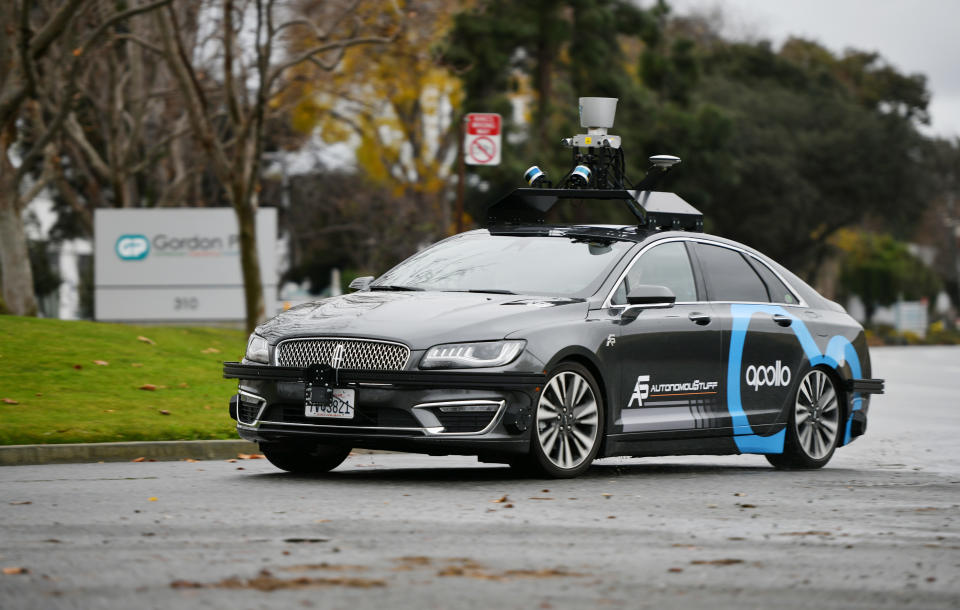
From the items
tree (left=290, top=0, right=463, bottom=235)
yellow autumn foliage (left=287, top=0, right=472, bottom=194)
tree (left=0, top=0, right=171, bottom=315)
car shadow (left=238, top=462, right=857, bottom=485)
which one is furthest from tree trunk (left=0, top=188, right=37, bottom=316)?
car shadow (left=238, top=462, right=857, bottom=485)

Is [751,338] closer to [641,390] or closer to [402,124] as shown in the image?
[641,390]

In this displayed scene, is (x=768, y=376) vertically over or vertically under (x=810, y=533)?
over

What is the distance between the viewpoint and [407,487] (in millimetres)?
9430

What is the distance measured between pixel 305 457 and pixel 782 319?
3671 mm

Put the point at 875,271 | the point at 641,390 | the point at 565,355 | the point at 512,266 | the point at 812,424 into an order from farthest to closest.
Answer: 1. the point at 875,271
2. the point at 812,424
3. the point at 512,266
4. the point at 641,390
5. the point at 565,355

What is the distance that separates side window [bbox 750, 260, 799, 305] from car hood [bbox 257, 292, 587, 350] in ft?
7.59

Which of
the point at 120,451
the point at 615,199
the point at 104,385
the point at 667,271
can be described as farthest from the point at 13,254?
the point at 667,271

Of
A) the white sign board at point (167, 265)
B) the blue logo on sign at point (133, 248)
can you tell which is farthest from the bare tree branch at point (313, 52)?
the blue logo on sign at point (133, 248)

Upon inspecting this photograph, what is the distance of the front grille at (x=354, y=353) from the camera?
9.29m

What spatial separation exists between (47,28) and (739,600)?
18.4 m

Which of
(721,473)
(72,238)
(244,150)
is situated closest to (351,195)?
(72,238)

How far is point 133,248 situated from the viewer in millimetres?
34031

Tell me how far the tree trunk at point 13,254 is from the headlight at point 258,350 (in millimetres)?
18110

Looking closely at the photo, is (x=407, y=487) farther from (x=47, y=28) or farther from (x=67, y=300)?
(x=67, y=300)
